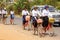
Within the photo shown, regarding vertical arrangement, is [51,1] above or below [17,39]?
above

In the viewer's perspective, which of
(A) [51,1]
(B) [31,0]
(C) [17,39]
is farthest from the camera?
(B) [31,0]

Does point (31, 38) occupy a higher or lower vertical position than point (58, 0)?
lower

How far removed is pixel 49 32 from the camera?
18875 mm

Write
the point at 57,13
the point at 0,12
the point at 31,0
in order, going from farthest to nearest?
the point at 31,0 → the point at 0,12 → the point at 57,13

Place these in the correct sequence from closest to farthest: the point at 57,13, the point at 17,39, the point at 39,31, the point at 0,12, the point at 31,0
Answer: the point at 17,39 → the point at 39,31 → the point at 57,13 → the point at 0,12 → the point at 31,0

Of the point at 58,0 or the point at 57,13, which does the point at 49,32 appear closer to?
the point at 57,13

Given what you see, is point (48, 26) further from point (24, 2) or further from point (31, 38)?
point (24, 2)

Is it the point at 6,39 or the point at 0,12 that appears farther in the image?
the point at 0,12

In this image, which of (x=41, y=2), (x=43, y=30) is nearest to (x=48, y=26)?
(x=43, y=30)

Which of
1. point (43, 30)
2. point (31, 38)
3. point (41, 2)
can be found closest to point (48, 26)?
point (43, 30)

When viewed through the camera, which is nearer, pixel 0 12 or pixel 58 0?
pixel 0 12

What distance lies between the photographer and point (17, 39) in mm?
→ 16438

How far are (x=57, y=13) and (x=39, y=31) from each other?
8554 millimetres

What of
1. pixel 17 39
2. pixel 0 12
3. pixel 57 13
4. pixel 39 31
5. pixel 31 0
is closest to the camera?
pixel 17 39
